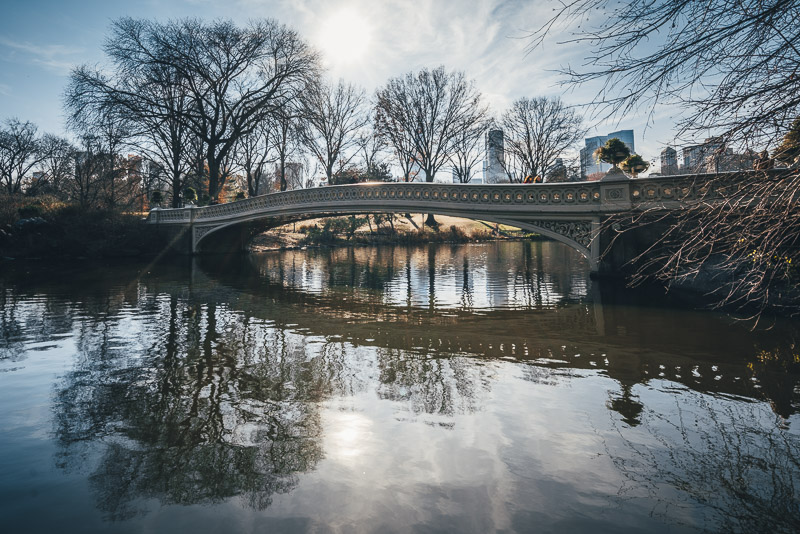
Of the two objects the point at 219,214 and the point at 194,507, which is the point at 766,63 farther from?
the point at 219,214

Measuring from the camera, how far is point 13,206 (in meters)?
25.0

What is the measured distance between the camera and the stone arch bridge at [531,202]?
12.1 metres

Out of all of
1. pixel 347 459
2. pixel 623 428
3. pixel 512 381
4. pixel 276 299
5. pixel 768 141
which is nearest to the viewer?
pixel 768 141

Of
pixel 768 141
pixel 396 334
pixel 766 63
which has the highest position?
pixel 766 63

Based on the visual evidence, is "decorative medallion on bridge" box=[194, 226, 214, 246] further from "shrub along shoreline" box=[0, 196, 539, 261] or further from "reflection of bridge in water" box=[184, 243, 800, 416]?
"reflection of bridge in water" box=[184, 243, 800, 416]

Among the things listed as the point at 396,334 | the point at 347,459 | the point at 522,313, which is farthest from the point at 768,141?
the point at 522,313

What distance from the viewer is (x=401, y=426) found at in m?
3.70

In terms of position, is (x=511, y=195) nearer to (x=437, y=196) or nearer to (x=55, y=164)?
(x=437, y=196)

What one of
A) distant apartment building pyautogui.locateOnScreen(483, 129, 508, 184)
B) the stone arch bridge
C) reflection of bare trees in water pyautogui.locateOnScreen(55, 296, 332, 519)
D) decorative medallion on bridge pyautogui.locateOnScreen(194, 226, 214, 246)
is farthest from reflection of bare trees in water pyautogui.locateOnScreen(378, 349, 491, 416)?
distant apartment building pyautogui.locateOnScreen(483, 129, 508, 184)

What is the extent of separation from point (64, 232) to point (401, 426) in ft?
90.7

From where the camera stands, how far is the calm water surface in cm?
255

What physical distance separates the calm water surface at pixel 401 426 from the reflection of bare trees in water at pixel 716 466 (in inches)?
0.6

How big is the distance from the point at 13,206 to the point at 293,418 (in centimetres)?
3022

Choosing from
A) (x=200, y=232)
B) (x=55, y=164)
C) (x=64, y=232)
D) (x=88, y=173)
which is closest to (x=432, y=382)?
(x=200, y=232)
